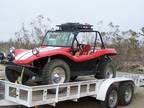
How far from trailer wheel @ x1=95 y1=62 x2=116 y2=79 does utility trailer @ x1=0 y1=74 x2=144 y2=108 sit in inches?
16.9

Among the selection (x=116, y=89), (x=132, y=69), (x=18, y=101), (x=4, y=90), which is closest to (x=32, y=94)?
(x=18, y=101)

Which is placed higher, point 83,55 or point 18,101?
point 83,55

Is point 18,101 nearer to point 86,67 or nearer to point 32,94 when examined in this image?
point 32,94

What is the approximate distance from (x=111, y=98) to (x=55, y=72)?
76.8 inches

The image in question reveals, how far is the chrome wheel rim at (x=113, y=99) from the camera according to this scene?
8395mm

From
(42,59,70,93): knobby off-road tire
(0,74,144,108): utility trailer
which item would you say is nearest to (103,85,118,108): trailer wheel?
(0,74,144,108): utility trailer

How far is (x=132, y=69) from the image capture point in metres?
17.0

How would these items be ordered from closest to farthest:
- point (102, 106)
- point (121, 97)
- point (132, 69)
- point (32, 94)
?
point (32, 94) < point (102, 106) < point (121, 97) < point (132, 69)

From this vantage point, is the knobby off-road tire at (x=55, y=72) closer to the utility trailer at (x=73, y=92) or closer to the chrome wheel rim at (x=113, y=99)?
the utility trailer at (x=73, y=92)

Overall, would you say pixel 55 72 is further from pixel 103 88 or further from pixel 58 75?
pixel 103 88

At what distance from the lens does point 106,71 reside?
916cm

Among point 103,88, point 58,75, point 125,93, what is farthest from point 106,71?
point 58,75

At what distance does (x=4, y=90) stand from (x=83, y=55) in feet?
7.85

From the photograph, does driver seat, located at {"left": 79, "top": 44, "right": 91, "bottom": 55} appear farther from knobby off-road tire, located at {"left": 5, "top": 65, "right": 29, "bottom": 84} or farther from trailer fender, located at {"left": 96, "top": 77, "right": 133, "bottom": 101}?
knobby off-road tire, located at {"left": 5, "top": 65, "right": 29, "bottom": 84}
